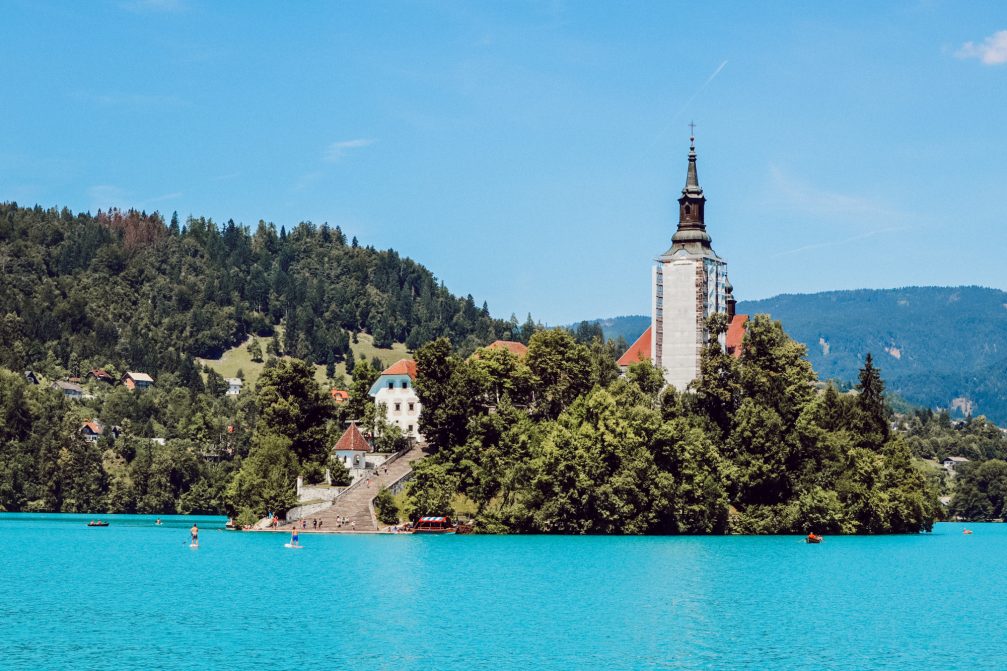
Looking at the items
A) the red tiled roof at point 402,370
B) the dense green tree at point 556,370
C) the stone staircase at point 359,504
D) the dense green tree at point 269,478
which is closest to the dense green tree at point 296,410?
the dense green tree at point 269,478

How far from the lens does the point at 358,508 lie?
112 meters

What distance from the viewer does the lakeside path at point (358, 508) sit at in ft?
362

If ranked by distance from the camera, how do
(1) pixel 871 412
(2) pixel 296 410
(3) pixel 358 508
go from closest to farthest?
(3) pixel 358 508 → (2) pixel 296 410 → (1) pixel 871 412

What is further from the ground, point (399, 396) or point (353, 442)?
point (399, 396)

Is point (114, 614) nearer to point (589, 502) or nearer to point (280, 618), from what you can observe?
point (280, 618)

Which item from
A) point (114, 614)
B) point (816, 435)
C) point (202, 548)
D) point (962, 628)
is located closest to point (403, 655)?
point (114, 614)

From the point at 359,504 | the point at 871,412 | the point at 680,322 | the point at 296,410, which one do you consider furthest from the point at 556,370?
the point at 871,412

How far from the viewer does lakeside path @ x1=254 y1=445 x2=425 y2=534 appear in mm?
110375

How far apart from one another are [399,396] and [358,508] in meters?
26.3

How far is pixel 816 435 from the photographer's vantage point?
363 feet

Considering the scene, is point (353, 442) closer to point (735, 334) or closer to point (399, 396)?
point (399, 396)

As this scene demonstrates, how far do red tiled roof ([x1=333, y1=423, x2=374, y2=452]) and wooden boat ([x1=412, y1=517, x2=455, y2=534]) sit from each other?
1439 cm

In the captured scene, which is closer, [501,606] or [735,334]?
[501,606]

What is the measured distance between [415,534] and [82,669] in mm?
65273
